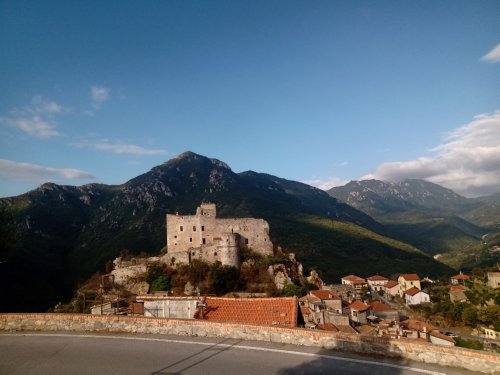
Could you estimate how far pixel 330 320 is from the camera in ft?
123

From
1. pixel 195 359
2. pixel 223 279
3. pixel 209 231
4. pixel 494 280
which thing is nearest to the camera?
pixel 195 359

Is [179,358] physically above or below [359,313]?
above

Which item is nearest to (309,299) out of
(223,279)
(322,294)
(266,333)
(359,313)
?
(322,294)

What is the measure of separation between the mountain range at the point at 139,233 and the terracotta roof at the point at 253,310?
48.4m

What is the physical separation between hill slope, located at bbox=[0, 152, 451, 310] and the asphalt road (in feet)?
183

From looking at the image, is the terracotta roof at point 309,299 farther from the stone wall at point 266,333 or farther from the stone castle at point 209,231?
the stone wall at point 266,333

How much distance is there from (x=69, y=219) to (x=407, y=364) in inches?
4616

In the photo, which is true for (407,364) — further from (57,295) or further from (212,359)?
(57,295)

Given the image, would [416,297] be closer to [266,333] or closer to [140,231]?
[140,231]

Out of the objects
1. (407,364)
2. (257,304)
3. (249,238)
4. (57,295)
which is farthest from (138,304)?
(57,295)

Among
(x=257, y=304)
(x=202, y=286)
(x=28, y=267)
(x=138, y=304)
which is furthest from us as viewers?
(x=28, y=267)

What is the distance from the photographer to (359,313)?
151 ft

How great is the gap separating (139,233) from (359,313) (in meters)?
58.7

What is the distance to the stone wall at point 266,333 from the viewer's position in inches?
297
